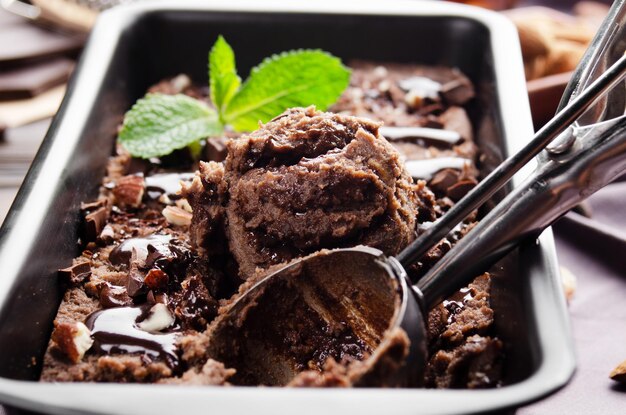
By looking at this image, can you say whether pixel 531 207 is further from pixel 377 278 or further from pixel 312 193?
pixel 312 193

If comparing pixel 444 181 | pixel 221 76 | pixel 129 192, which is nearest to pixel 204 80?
pixel 221 76

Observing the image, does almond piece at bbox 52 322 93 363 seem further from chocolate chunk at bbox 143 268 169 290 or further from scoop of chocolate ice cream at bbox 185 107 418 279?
scoop of chocolate ice cream at bbox 185 107 418 279

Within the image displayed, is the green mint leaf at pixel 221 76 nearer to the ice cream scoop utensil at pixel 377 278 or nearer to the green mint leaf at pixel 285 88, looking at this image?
the green mint leaf at pixel 285 88

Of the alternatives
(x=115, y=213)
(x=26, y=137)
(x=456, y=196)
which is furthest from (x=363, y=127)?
(x=26, y=137)

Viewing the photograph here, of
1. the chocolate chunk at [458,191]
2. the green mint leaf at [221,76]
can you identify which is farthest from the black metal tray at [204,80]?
the green mint leaf at [221,76]

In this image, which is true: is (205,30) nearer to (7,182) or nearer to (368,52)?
(368,52)
